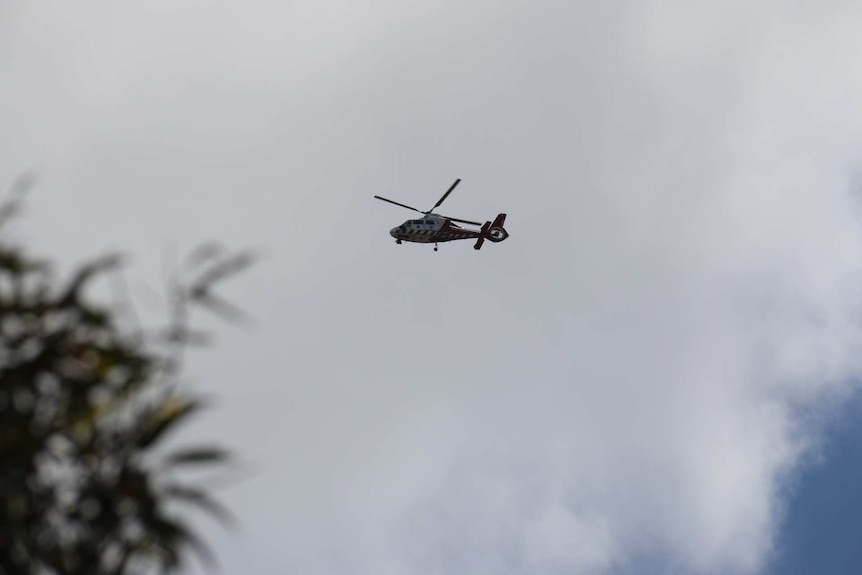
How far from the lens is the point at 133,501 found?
85.4 ft

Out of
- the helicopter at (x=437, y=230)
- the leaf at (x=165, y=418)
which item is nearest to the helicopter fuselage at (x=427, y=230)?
the helicopter at (x=437, y=230)

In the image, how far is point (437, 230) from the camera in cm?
9425

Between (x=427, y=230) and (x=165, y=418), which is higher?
(x=427, y=230)

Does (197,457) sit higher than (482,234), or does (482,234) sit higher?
(482,234)

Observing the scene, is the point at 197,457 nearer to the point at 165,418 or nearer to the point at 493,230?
the point at 165,418

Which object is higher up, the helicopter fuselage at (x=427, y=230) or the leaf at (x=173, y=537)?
the helicopter fuselage at (x=427, y=230)

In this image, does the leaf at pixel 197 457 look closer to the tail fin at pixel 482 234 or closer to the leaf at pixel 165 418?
the leaf at pixel 165 418

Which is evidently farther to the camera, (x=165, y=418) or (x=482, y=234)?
(x=482, y=234)

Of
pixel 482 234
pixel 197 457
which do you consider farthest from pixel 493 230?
pixel 197 457

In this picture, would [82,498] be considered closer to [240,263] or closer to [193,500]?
[193,500]

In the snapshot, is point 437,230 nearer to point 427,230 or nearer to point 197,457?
point 427,230

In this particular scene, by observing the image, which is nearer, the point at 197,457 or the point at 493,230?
the point at 197,457

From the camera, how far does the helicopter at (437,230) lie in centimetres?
9331

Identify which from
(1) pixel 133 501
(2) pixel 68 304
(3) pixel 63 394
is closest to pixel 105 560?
(1) pixel 133 501
